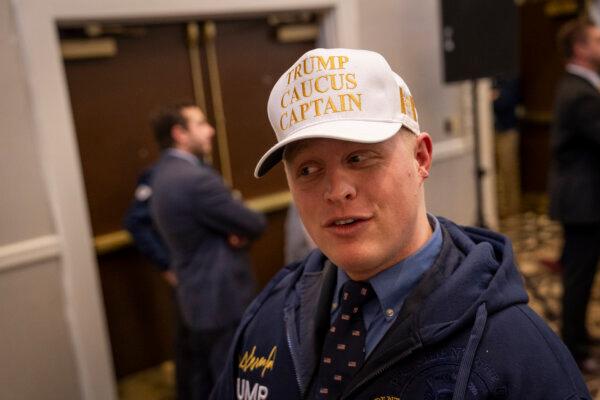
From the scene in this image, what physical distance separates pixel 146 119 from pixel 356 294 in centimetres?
237

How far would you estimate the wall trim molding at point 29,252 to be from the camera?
2.38 metres

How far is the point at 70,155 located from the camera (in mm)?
2533

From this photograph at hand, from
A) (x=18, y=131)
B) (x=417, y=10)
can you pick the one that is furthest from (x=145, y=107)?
(x=417, y=10)

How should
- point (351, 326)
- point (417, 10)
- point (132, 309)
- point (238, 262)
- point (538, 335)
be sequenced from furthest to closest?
point (417, 10)
point (132, 309)
point (238, 262)
point (351, 326)
point (538, 335)

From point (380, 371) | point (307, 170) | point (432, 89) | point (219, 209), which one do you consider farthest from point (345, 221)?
Result: point (432, 89)

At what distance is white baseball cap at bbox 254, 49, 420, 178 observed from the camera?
902 millimetres

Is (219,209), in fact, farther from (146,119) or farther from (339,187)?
(339,187)

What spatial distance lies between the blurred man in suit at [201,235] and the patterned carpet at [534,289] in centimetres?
65

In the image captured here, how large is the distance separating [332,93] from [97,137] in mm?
2280

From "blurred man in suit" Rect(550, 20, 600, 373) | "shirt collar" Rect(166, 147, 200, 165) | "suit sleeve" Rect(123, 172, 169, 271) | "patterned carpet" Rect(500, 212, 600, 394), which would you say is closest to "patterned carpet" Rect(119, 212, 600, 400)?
"patterned carpet" Rect(500, 212, 600, 394)

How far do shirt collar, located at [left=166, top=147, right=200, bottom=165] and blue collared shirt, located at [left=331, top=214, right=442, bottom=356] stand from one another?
5.67 ft

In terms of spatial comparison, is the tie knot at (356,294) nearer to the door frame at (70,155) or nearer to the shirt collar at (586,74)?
the door frame at (70,155)

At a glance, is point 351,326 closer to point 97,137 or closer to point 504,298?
point 504,298

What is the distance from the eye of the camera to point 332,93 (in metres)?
0.93
